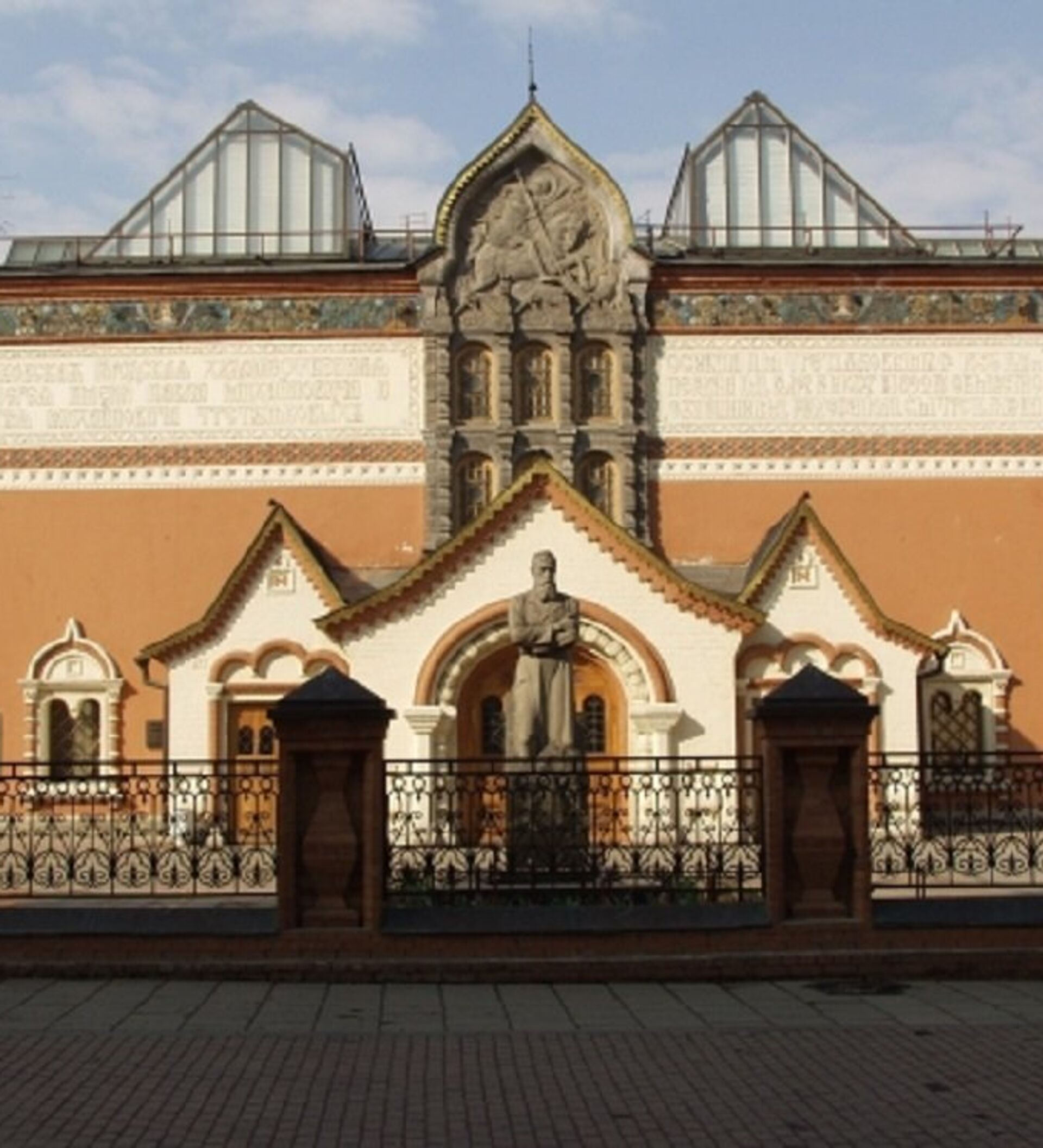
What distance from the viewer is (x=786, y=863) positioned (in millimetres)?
12727

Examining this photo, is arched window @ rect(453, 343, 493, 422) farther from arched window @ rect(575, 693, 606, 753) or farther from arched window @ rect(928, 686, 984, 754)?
arched window @ rect(928, 686, 984, 754)

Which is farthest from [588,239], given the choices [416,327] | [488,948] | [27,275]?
[488,948]

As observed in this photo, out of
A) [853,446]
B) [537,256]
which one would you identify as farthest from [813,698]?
[537,256]

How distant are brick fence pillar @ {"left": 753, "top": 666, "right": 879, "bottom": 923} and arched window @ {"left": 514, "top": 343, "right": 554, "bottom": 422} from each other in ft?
51.8

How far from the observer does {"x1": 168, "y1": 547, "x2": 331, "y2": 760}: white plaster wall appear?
25703mm

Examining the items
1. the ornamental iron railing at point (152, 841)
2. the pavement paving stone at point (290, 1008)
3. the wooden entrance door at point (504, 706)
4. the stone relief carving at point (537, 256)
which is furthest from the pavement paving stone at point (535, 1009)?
the stone relief carving at point (537, 256)

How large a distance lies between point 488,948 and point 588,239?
18096 millimetres

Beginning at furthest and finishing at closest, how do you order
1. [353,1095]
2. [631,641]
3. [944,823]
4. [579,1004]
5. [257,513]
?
[257,513]
[631,641]
[944,823]
[579,1004]
[353,1095]

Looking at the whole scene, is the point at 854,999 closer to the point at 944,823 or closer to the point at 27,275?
the point at 944,823

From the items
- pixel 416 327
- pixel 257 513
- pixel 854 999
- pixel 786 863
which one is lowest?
pixel 854 999

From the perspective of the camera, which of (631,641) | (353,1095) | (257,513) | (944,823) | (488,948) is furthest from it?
(257,513)

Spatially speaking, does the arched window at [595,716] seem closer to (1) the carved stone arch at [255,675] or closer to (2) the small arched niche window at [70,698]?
(1) the carved stone arch at [255,675]

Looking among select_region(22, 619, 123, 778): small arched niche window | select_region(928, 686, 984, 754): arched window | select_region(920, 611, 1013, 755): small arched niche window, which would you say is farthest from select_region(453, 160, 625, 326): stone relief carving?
select_region(928, 686, 984, 754): arched window

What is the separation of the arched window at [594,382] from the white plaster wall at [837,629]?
175 inches
